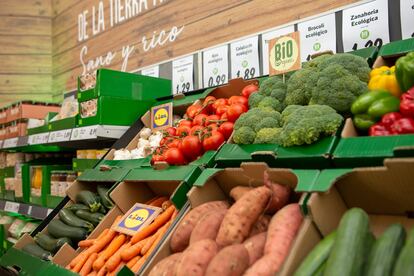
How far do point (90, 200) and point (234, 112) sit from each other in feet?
3.45

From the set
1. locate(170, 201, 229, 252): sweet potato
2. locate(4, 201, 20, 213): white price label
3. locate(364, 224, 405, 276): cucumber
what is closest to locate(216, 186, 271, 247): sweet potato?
locate(170, 201, 229, 252): sweet potato

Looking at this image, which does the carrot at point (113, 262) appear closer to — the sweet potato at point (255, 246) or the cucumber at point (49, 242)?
the cucumber at point (49, 242)

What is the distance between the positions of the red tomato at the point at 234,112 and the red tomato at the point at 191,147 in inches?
7.8

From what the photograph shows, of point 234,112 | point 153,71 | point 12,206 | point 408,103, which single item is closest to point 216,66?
point 153,71

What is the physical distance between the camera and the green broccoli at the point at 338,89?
1.50 m

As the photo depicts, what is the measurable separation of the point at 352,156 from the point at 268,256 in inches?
15.0

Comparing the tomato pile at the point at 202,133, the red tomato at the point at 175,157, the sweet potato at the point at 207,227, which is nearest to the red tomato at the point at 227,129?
the tomato pile at the point at 202,133

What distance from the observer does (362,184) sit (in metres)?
1.20

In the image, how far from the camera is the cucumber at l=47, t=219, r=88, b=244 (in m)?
2.31

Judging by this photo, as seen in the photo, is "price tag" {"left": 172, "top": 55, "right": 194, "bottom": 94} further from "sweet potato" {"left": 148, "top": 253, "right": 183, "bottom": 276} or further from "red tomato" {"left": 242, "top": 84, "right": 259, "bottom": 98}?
"sweet potato" {"left": 148, "top": 253, "right": 183, "bottom": 276}

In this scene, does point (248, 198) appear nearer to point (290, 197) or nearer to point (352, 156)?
point (290, 197)

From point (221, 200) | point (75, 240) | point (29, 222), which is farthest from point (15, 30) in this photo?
point (221, 200)

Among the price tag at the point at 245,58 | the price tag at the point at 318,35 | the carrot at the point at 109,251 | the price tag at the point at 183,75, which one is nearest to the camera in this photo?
the carrot at the point at 109,251

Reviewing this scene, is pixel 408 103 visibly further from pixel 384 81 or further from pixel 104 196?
pixel 104 196
